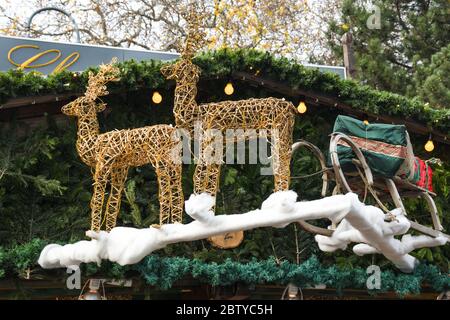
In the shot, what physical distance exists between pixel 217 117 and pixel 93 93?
1.27 metres

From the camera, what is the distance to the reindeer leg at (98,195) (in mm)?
6492

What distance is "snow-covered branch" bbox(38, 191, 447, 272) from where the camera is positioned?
5.82m

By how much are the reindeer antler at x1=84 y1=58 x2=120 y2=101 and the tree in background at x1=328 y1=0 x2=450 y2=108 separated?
8.73 meters

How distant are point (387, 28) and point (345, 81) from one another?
8.85 m

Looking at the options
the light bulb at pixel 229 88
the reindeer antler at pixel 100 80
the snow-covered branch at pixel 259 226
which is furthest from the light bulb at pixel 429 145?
the reindeer antler at pixel 100 80

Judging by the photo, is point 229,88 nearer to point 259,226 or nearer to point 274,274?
point 274,274

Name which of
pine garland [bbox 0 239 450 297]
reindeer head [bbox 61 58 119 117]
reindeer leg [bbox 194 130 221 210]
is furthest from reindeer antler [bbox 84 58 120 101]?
pine garland [bbox 0 239 450 297]

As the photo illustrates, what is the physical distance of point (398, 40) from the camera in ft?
54.0

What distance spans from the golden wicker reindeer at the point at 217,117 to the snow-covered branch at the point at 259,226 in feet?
1.56

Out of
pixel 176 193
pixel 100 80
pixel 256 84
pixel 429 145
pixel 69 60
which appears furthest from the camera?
pixel 69 60

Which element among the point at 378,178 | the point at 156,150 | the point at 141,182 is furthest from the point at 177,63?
the point at 378,178

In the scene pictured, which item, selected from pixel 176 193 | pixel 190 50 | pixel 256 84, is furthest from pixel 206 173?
pixel 256 84

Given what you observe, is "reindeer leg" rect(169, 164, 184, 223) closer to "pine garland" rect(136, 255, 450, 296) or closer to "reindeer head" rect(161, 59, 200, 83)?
"pine garland" rect(136, 255, 450, 296)

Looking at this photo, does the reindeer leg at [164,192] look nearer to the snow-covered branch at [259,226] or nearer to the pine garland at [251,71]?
the snow-covered branch at [259,226]
